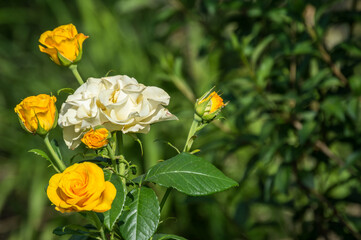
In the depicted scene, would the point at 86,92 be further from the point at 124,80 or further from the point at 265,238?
the point at 265,238

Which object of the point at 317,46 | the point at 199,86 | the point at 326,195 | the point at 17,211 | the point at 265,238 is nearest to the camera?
the point at 317,46

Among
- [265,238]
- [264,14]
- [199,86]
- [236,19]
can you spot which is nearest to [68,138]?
[264,14]

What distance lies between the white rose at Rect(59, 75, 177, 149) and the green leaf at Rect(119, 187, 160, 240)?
69 mm

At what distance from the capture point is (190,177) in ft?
1.57

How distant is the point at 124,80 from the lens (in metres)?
0.49

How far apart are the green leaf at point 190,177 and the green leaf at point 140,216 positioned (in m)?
0.02

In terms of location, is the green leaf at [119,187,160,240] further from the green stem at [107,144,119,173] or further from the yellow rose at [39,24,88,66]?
the yellow rose at [39,24,88,66]

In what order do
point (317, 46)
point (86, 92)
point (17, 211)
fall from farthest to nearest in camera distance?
1. point (17, 211)
2. point (317, 46)
3. point (86, 92)

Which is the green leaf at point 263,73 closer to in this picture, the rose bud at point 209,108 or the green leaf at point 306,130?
the green leaf at point 306,130

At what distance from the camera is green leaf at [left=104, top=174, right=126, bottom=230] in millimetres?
443

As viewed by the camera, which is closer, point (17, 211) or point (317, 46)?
point (317, 46)

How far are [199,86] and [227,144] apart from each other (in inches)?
24.4

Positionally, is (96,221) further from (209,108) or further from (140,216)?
(209,108)

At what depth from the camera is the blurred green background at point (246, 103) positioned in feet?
3.36
